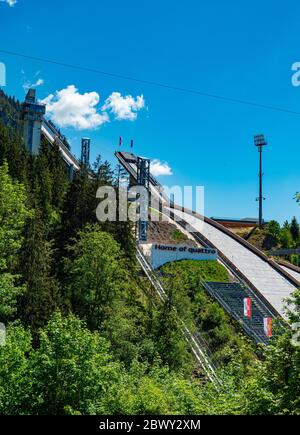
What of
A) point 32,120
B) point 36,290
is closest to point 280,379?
point 36,290

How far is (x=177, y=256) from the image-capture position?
4753 cm

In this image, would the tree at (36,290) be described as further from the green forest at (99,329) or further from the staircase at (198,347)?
the staircase at (198,347)

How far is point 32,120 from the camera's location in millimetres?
75562

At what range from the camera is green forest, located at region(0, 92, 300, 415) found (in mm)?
14602

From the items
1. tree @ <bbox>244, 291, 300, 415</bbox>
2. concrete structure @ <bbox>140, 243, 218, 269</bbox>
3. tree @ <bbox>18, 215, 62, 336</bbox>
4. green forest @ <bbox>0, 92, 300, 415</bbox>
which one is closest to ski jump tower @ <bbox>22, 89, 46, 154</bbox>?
green forest @ <bbox>0, 92, 300, 415</bbox>

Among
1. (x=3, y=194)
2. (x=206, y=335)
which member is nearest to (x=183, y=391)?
(x=3, y=194)

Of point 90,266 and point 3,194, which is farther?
point 90,266

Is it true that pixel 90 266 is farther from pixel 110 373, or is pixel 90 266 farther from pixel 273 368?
pixel 273 368

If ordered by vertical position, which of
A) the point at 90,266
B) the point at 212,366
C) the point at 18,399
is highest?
the point at 90,266

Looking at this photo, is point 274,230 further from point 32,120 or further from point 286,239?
point 32,120

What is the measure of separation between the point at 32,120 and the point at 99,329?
5297 cm

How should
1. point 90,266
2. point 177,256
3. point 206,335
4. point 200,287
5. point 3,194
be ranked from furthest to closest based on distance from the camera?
point 177,256
point 200,287
point 206,335
point 90,266
point 3,194

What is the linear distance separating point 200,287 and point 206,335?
24.1 ft

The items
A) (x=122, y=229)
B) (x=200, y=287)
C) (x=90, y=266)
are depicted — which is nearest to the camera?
(x=90, y=266)
